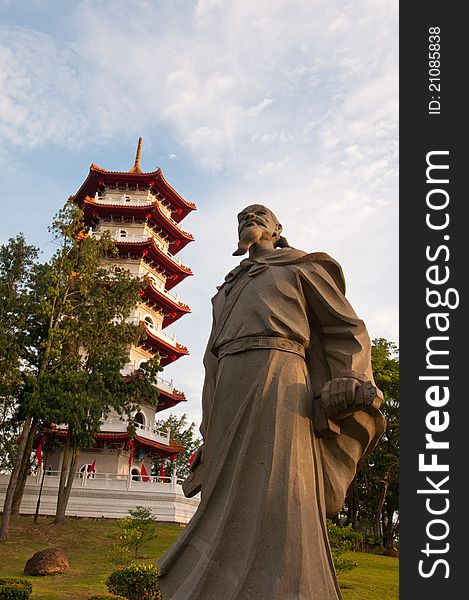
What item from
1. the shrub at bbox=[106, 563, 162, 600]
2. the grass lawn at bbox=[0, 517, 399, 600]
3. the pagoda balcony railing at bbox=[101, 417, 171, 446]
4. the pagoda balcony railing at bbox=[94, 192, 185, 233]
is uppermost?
the pagoda balcony railing at bbox=[94, 192, 185, 233]

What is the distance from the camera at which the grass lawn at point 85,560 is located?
1112 cm

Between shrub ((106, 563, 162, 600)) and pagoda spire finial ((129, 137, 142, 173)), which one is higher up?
pagoda spire finial ((129, 137, 142, 173))

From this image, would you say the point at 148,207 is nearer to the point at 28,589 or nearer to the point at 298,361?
the point at 28,589

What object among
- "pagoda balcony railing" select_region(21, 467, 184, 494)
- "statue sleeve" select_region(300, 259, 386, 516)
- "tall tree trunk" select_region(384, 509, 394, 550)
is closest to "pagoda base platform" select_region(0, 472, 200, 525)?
"pagoda balcony railing" select_region(21, 467, 184, 494)

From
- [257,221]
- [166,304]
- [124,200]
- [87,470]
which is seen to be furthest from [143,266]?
[257,221]

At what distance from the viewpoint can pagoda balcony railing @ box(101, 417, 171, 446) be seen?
2562 cm

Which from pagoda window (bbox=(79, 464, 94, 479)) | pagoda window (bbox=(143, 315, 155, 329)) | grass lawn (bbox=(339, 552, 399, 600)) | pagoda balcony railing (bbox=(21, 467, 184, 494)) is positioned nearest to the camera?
grass lawn (bbox=(339, 552, 399, 600))

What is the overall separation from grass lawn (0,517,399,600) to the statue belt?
8259 millimetres

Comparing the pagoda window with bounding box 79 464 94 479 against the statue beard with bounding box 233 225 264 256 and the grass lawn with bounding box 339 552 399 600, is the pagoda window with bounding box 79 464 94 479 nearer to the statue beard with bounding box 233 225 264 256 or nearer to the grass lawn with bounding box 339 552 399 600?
the grass lawn with bounding box 339 552 399 600

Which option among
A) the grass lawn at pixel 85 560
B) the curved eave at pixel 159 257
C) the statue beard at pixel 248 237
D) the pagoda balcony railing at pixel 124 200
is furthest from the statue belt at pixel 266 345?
the pagoda balcony railing at pixel 124 200

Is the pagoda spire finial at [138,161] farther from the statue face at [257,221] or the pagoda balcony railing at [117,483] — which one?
the statue face at [257,221]

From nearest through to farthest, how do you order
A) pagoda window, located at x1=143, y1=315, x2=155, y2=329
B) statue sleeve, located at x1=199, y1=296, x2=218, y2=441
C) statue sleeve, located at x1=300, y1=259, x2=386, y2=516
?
1. statue sleeve, located at x1=300, y1=259, x2=386, y2=516
2. statue sleeve, located at x1=199, y1=296, x2=218, y2=441
3. pagoda window, located at x1=143, y1=315, x2=155, y2=329

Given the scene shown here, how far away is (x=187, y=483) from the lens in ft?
11.1

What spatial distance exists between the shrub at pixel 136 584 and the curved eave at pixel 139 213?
22.1m
